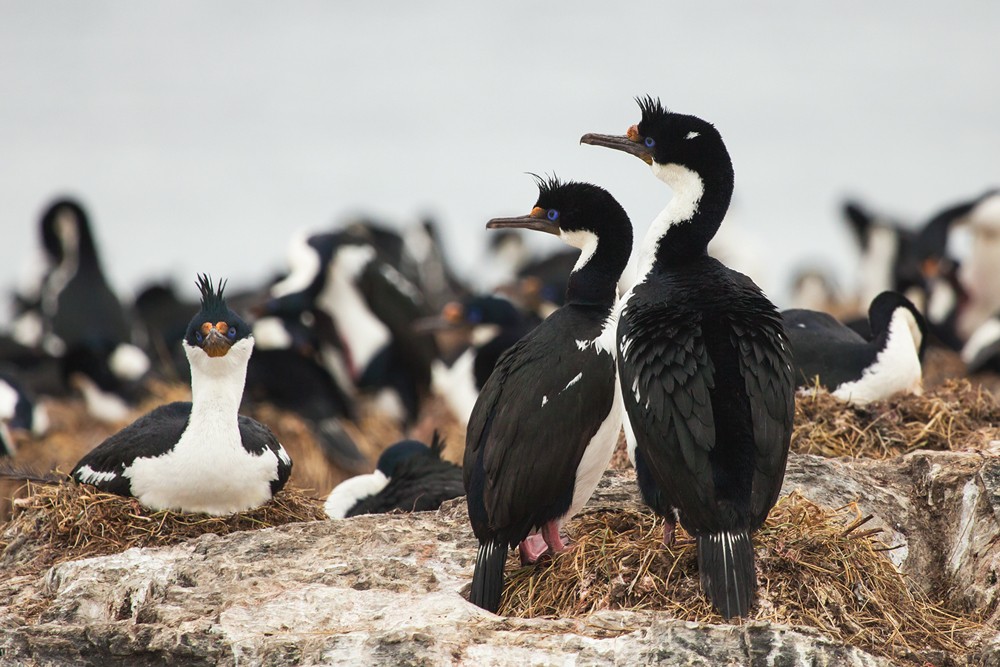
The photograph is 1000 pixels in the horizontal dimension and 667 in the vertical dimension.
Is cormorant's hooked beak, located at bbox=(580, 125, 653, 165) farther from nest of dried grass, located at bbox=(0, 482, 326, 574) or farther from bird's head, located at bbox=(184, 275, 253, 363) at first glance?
nest of dried grass, located at bbox=(0, 482, 326, 574)

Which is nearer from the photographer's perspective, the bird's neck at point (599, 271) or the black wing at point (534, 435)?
the black wing at point (534, 435)

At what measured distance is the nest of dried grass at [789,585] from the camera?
4.71 metres

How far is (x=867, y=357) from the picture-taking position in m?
7.38

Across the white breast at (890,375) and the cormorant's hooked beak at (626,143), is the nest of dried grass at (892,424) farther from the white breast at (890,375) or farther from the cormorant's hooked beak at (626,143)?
the cormorant's hooked beak at (626,143)

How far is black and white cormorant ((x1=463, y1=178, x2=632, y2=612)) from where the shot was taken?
5156 millimetres

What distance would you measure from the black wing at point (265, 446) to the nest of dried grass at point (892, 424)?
2477 mm

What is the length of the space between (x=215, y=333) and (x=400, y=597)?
2.11 meters

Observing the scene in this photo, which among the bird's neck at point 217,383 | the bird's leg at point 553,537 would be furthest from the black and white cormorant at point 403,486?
the bird's leg at point 553,537

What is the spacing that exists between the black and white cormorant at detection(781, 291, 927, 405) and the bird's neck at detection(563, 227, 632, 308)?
5.36 feet

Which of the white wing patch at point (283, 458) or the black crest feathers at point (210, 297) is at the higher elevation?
the black crest feathers at point (210, 297)

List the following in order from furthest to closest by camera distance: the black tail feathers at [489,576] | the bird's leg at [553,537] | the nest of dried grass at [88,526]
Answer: the nest of dried grass at [88,526] → the bird's leg at [553,537] → the black tail feathers at [489,576]

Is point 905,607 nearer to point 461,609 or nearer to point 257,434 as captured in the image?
point 461,609

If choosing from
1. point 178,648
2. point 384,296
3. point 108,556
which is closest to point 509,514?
point 178,648

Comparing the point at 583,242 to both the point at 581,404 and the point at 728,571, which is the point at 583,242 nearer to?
Result: the point at 581,404
